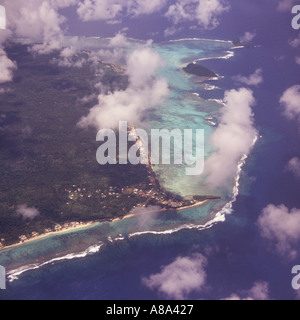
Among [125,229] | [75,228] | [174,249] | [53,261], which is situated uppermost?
[75,228]

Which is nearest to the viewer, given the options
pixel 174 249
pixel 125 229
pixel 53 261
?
pixel 53 261

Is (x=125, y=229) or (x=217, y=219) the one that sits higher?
(x=217, y=219)

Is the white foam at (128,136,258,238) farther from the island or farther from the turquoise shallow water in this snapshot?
the island

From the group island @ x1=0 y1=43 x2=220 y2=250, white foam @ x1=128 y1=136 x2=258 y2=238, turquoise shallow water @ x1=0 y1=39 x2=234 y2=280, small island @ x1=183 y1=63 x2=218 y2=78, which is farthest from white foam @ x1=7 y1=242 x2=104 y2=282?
small island @ x1=183 y1=63 x2=218 y2=78

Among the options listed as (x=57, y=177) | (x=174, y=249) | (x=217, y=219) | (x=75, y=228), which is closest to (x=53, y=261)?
(x=75, y=228)

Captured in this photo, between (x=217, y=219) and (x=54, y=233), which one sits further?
(x=217, y=219)

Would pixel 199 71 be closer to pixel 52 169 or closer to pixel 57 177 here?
pixel 52 169

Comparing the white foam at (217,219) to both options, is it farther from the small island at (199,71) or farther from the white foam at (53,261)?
the small island at (199,71)

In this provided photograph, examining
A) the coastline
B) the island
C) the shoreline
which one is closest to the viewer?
the coastline

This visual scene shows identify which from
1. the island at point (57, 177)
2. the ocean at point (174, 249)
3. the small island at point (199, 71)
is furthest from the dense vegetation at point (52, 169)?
the small island at point (199, 71)
